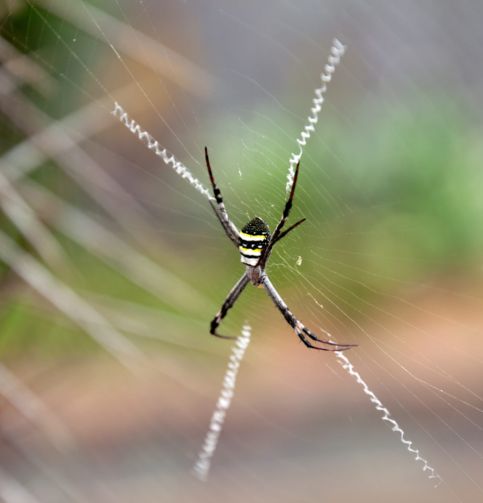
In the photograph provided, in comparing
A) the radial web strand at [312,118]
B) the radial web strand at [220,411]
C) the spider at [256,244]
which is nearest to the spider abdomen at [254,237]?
the spider at [256,244]

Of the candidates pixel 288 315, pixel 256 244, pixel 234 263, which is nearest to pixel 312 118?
pixel 234 263

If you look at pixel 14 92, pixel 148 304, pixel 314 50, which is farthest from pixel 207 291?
pixel 314 50

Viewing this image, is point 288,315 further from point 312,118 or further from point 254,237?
point 312,118

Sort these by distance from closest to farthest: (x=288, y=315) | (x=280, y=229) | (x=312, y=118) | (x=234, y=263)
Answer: (x=280, y=229), (x=288, y=315), (x=234, y=263), (x=312, y=118)

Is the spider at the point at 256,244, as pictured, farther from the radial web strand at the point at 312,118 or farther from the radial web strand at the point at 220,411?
the radial web strand at the point at 220,411

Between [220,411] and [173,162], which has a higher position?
[173,162]

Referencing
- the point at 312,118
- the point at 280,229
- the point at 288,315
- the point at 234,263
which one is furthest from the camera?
the point at 312,118

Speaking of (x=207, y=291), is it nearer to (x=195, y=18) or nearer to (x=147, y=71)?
(x=147, y=71)
